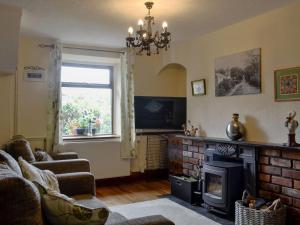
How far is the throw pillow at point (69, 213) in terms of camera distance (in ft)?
5.05

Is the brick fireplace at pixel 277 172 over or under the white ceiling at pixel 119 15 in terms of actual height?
under

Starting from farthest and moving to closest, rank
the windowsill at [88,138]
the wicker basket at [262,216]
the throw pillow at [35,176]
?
the windowsill at [88,138], the wicker basket at [262,216], the throw pillow at [35,176]

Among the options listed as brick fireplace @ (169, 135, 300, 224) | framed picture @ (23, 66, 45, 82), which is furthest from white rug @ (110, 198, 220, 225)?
framed picture @ (23, 66, 45, 82)

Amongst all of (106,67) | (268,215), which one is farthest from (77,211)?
(106,67)

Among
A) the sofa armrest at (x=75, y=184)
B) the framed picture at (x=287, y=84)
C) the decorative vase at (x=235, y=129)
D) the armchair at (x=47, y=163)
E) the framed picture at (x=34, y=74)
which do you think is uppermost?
the framed picture at (x=34, y=74)

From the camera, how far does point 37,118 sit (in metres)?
4.67

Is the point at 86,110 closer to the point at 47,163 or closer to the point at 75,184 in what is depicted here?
the point at 47,163

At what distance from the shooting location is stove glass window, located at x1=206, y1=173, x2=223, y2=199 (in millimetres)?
3646

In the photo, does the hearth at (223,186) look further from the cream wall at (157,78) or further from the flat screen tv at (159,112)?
the cream wall at (157,78)

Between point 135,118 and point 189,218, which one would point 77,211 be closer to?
point 189,218

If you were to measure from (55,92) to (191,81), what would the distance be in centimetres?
218

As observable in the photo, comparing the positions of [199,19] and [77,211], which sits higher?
[199,19]

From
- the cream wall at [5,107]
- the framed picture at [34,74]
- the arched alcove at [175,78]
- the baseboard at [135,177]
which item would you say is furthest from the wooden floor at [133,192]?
the framed picture at [34,74]

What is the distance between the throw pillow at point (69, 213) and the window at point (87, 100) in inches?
140
